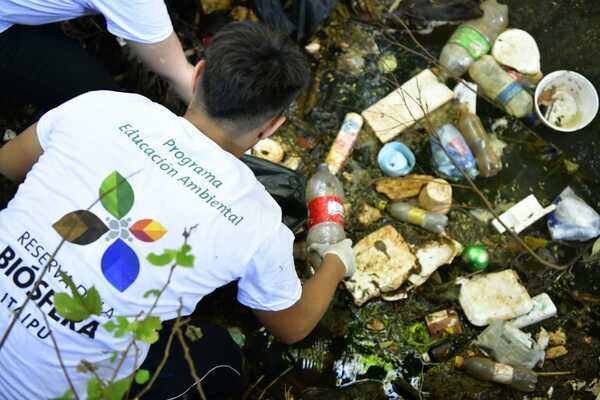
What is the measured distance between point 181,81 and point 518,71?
211 centimetres

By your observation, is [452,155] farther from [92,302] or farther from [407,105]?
[92,302]

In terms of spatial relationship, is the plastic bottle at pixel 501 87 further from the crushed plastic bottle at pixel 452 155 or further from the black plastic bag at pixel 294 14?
the black plastic bag at pixel 294 14

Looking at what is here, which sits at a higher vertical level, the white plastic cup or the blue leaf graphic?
the blue leaf graphic

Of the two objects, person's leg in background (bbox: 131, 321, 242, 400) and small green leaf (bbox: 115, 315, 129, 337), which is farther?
person's leg in background (bbox: 131, 321, 242, 400)

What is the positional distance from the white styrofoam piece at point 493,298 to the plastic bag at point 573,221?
422 millimetres

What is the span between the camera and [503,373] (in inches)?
105

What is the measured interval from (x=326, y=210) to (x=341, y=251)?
258 millimetres

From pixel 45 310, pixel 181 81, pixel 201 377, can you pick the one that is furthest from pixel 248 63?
pixel 201 377

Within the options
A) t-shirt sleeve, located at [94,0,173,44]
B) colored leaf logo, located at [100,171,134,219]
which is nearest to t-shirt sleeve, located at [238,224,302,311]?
colored leaf logo, located at [100,171,134,219]

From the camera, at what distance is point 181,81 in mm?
2371

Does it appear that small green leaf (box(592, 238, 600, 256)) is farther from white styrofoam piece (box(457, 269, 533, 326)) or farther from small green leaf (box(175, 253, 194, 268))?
small green leaf (box(175, 253, 194, 268))

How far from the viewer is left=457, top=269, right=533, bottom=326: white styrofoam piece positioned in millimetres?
2795

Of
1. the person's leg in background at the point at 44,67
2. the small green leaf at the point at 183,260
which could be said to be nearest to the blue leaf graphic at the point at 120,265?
the small green leaf at the point at 183,260

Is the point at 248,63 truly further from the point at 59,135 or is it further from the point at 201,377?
the point at 201,377
